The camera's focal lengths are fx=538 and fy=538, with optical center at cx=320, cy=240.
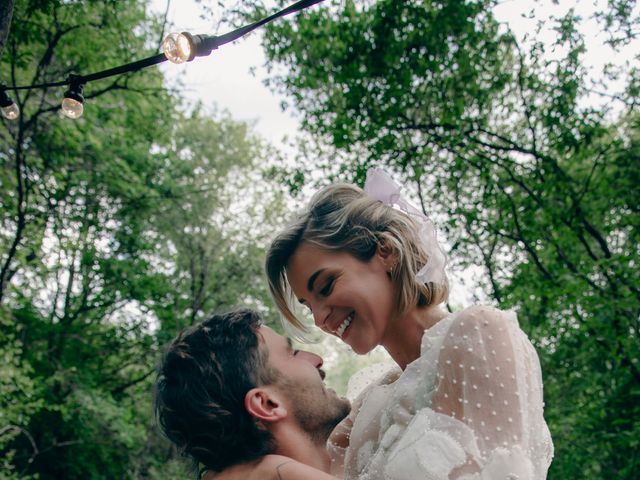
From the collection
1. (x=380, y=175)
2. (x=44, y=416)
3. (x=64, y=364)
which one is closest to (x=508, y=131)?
(x=380, y=175)

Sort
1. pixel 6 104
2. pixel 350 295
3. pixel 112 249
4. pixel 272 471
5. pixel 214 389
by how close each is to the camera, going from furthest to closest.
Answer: pixel 112 249 < pixel 6 104 < pixel 214 389 < pixel 350 295 < pixel 272 471

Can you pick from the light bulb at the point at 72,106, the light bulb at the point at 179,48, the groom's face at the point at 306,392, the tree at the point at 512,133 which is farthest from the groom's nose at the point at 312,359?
the tree at the point at 512,133

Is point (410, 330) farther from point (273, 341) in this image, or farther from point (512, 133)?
point (512, 133)

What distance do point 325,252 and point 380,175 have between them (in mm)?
561

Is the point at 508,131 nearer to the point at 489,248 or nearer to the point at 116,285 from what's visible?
the point at 489,248

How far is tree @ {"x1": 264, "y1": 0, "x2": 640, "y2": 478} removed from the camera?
643 cm

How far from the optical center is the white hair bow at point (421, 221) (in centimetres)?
218

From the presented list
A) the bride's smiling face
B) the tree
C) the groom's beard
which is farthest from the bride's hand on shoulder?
the tree

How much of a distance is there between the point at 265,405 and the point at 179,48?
1697 mm

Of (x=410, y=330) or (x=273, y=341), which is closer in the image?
(x=410, y=330)

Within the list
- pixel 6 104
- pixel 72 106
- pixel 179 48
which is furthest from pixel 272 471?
pixel 6 104

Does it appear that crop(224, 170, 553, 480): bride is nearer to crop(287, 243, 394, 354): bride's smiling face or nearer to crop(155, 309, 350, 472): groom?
crop(287, 243, 394, 354): bride's smiling face

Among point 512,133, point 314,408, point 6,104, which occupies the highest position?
point 512,133

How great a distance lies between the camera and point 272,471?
207 centimetres
